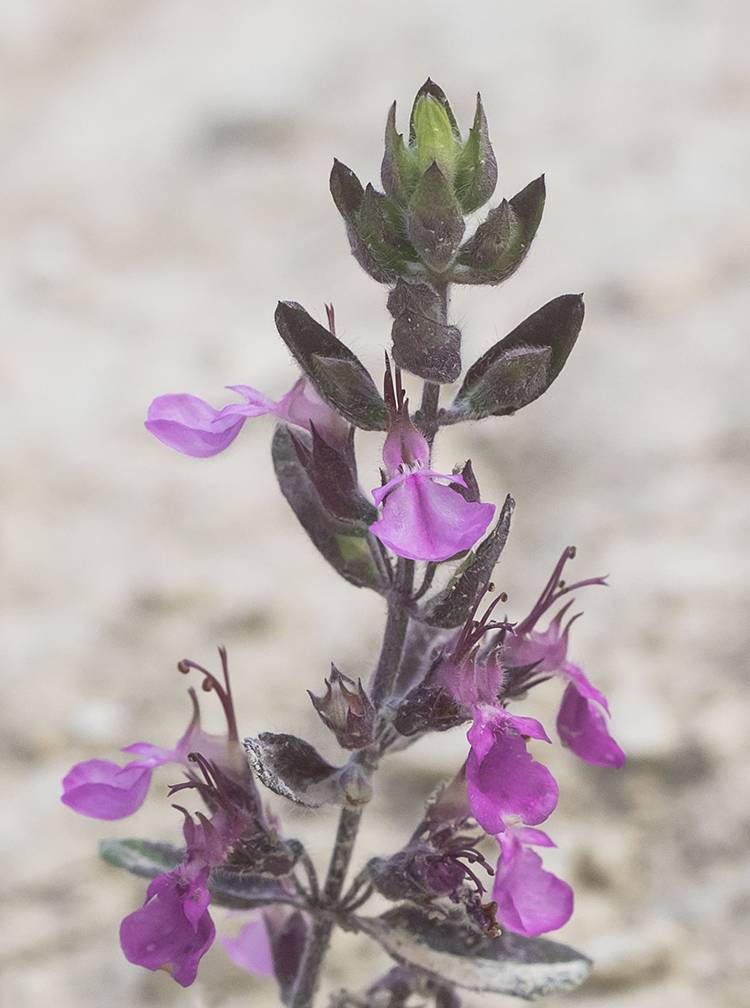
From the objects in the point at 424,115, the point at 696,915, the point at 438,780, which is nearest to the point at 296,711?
the point at 438,780

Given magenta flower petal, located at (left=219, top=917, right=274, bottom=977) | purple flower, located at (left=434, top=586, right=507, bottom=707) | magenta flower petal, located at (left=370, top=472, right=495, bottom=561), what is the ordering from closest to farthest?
magenta flower petal, located at (left=370, top=472, right=495, bottom=561) → purple flower, located at (left=434, top=586, right=507, bottom=707) → magenta flower petal, located at (left=219, top=917, right=274, bottom=977)

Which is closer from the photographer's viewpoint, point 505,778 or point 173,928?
point 505,778

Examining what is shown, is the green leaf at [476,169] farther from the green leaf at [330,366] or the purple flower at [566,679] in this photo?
the purple flower at [566,679]

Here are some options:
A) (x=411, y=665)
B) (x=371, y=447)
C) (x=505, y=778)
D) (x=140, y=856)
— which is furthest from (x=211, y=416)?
(x=371, y=447)

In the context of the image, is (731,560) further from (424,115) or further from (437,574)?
(424,115)

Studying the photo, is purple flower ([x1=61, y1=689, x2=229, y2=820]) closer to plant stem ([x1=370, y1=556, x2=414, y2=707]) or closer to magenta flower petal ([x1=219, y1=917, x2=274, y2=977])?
plant stem ([x1=370, y1=556, x2=414, y2=707])

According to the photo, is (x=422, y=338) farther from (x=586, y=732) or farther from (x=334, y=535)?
(x=586, y=732)

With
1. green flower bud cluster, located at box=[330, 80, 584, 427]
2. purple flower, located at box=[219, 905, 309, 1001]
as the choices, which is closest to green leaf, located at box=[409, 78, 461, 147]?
green flower bud cluster, located at box=[330, 80, 584, 427]
